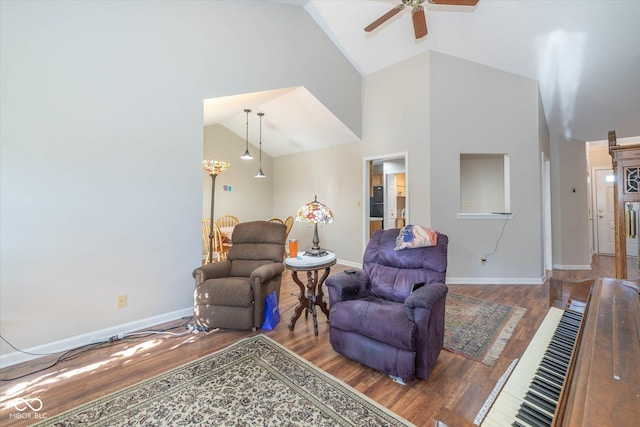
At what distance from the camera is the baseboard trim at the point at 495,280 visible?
3879 millimetres

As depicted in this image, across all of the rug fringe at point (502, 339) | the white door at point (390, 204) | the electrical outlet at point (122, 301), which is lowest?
the rug fringe at point (502, 339)

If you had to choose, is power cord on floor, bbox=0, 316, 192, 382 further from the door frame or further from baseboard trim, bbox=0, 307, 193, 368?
the door frame

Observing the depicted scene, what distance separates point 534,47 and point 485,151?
1.35 m

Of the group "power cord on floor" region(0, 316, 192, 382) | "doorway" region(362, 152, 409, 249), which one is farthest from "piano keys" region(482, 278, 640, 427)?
"doorway" region(362, 152, 409, 249)

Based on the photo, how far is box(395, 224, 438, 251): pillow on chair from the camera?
2.20 m

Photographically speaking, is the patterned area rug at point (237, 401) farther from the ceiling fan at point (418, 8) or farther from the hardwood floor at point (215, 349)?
the ceiling fan at point (418, 8)

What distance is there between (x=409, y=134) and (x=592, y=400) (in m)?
4.18

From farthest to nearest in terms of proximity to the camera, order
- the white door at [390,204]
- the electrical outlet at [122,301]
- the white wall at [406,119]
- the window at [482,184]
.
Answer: the white door at [390,204] < the window at [482,184] < the white wall at [406,119] < the electrical outlet at [122,301]

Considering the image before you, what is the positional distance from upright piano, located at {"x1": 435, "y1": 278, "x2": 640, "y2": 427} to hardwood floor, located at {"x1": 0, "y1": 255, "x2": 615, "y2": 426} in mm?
819

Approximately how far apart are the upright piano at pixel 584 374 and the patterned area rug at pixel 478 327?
3.97ft

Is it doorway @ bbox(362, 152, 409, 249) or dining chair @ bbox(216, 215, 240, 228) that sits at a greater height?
doorway @ bbox(362, 152, 409, 249)

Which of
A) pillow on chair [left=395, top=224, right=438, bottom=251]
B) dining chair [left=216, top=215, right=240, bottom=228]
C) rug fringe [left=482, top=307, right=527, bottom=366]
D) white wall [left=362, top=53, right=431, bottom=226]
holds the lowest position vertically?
rug fringe [left=482, top=307, right=527, bottom=366]

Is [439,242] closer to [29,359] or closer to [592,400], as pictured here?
[592,400]

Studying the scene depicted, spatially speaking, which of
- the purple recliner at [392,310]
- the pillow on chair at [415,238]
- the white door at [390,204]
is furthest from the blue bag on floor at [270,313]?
the white door at [390,204]
